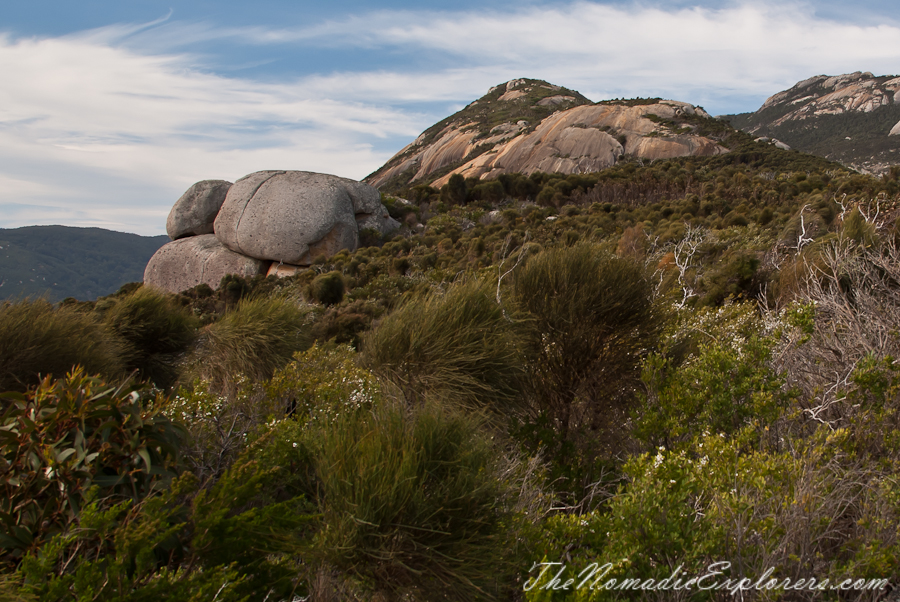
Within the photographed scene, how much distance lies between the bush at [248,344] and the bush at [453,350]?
1687 millimetres

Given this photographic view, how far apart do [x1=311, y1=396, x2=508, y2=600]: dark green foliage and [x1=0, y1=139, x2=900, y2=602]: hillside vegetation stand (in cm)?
1

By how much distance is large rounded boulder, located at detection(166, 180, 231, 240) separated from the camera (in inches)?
980

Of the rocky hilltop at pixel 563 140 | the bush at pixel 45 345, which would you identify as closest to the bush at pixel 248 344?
the bush at pixel 45 345

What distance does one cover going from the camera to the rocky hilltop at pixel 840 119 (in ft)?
188

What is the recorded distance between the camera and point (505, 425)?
4312mm

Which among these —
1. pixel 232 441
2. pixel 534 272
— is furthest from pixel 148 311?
pixel 534 272

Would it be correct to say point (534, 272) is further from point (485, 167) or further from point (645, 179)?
point (485, 167)

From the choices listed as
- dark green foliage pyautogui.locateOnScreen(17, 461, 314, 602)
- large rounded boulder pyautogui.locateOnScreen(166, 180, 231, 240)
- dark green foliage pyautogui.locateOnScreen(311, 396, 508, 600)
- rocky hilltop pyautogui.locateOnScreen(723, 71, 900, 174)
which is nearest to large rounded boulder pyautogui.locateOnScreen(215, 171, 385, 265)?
large rounded boulder pyautogui.locateOnScreen(166, 180, 231, 240)

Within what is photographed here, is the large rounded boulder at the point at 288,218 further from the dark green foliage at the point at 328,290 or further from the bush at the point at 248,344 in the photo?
the bush at the point at 248,344

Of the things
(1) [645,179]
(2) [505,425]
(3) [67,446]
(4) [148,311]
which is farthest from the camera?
(1) [645,179]

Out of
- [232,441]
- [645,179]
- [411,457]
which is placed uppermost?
[645,179]

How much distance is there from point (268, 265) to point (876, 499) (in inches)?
882

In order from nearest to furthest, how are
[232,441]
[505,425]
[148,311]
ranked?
[232,441] < [505,425] < [148,311]

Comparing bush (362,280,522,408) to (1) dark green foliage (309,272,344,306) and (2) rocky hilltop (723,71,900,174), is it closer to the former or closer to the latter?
(1) dark green foliage (309,272,344,306)
